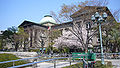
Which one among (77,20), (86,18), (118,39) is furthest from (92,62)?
(118,39)

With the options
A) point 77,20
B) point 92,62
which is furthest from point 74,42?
point 92,62

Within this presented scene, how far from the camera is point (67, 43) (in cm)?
3497

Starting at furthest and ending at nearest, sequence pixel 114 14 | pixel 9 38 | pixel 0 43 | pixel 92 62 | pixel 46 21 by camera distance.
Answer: pixel 46 21 → pixel 0 43 → pixel 9 38 → pixel 114 14 → pixel 92 62

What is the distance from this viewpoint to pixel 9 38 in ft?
165

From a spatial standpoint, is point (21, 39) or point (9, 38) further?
point (9, 38)

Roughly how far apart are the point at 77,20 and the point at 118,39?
12020mm

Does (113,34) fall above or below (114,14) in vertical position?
below

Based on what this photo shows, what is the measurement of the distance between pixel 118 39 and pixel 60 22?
14.9 metres

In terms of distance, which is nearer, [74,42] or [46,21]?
[74,42]

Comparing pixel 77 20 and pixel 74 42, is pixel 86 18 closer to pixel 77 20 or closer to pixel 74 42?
pixel 77 20

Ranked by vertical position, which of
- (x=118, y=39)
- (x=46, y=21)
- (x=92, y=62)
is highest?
(x=46, y=21)

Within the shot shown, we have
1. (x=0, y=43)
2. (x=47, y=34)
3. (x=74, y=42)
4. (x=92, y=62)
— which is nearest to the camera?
(x=92, y=62)

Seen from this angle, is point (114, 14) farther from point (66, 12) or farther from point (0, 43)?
point (0, 43)

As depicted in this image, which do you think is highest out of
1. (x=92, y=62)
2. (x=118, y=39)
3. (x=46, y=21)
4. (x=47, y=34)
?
(x=46, y=21)
